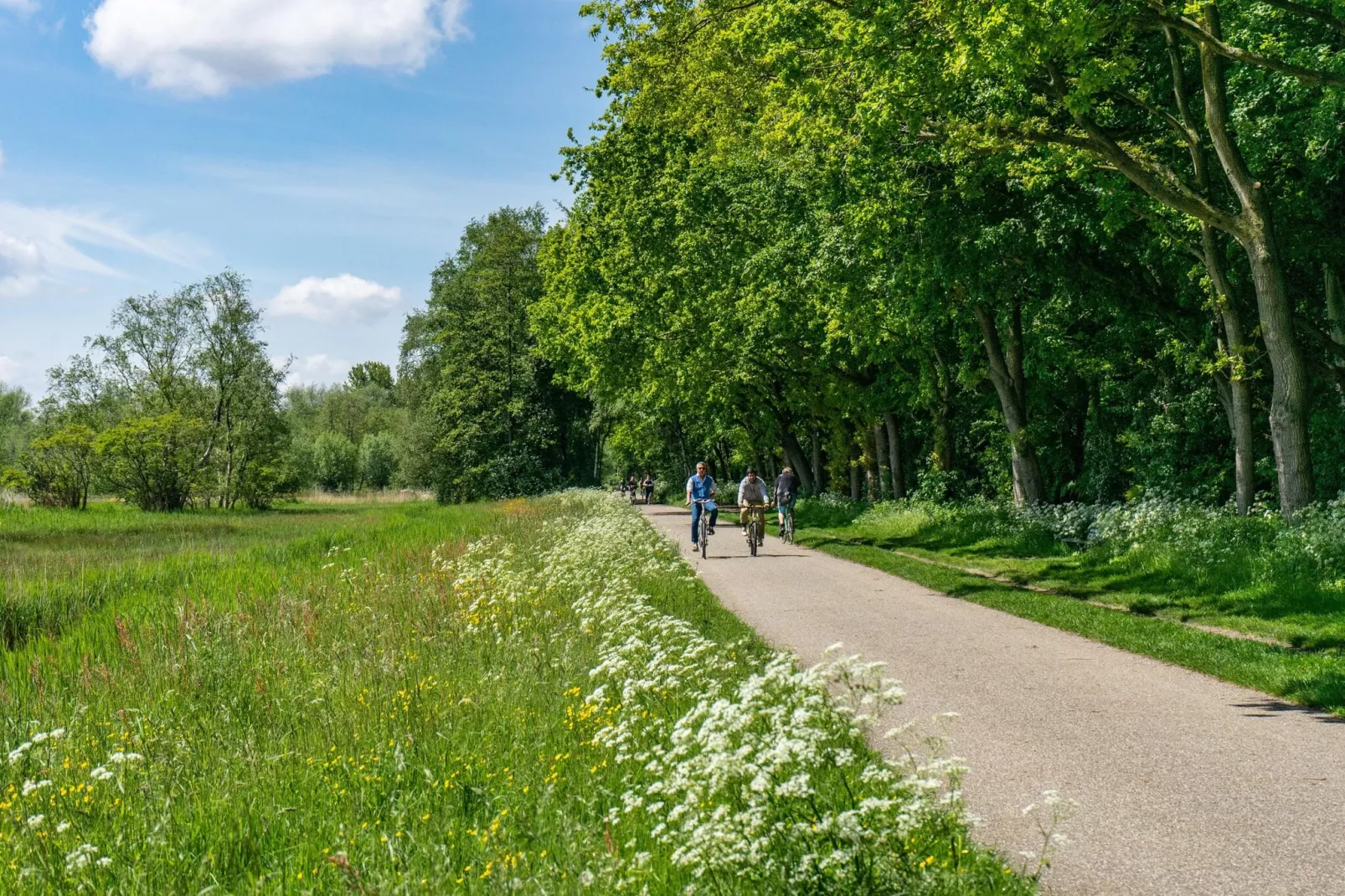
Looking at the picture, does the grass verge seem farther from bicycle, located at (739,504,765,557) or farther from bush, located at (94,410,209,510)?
bush, located at (94,410,209,510)

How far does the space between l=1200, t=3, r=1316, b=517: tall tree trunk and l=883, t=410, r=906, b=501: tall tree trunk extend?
54.5ft

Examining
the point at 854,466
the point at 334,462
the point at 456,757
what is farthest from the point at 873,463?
the point at 334,462

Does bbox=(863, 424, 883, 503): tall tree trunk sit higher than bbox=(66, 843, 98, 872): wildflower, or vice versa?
bbox=(863, 424, 883, 503): tall tree trunk

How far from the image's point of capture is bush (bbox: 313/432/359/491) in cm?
10519

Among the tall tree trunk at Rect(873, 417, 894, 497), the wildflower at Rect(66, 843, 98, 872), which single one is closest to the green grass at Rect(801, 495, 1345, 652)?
the wildflower at Rect(66, 843, 98, 872)

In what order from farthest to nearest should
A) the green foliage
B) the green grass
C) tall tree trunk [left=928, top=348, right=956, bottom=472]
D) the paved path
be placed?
1. the green foliage
2. tall tree trunk [left=928, top=348, right=956, bottom=472]
3. the green grass
4. the paved path

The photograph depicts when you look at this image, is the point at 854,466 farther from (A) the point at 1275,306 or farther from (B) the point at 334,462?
(B) the point at 334,462

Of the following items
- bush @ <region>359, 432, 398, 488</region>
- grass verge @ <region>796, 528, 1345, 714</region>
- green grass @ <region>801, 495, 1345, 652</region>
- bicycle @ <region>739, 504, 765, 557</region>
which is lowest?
grass verge @ <region>796, 528, 1345, 714</region>

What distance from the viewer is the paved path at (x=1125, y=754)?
4.71 meters

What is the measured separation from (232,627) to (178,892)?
6.32 metres

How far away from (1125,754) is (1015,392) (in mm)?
18000

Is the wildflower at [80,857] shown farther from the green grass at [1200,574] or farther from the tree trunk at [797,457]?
the tree trunk at [797,457]

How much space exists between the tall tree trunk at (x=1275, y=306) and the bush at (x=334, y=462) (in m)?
99.9

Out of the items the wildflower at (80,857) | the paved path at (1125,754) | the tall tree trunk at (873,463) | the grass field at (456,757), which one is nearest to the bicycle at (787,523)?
the tall tree trunk at (873,463)
